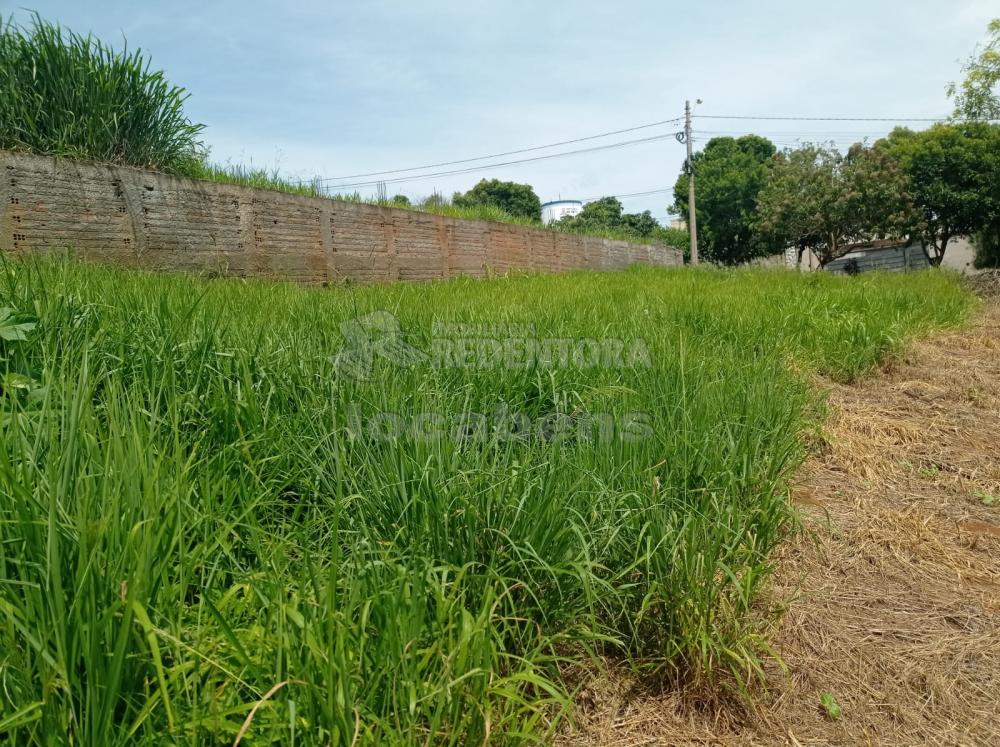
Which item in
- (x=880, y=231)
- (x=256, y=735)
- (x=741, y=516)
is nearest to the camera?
(x=256, y=735)

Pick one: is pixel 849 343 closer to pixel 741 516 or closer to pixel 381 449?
pixel 741 516

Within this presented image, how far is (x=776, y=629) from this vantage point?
1.51 meters

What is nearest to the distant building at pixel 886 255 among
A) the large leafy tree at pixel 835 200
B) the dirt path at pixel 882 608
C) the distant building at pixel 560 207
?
the large leafy tree at pixel 835 200

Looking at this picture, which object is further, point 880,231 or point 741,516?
point 880,231

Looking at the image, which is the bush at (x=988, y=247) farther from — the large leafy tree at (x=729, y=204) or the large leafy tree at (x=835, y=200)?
the large leafy tree at (x=729, y=204)

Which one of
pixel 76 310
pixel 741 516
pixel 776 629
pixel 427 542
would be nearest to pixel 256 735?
pixel 427 542

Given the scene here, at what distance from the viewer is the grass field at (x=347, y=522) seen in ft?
2.91

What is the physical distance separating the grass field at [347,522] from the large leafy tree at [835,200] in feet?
85.8

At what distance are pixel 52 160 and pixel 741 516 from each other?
16.9 ft

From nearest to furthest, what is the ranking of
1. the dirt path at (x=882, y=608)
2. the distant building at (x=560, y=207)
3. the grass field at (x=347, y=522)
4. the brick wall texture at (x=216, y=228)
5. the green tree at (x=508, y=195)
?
1. the grass field at (x=347, y=522)
2. the dirt path at (x=882, y=608)
3. the brick wall texture at (x=216, y=228)
4. the green tree at (x=508, y=195)
5. the distant building at (x=560, y=207)

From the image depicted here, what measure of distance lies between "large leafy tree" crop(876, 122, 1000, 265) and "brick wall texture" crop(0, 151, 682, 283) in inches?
916

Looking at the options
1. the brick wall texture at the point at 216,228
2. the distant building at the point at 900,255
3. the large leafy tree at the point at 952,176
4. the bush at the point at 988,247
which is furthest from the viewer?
the distant building at the point at 900,255

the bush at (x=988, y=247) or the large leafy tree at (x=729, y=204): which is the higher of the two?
the large leafy tree at (x=729, y=204)

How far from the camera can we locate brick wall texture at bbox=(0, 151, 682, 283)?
411cm
